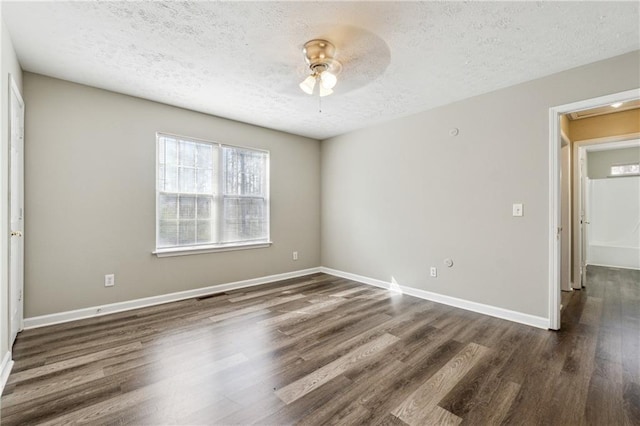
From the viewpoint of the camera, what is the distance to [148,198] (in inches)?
136

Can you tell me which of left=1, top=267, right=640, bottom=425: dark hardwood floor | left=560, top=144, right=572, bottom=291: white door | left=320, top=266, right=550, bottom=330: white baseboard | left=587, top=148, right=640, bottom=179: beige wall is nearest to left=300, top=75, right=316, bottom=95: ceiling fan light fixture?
left=1, top=267, right=640, bottom=425: dark hardwood floor

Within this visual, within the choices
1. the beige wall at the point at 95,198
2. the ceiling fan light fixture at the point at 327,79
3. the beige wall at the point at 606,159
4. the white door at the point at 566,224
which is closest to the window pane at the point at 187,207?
the beige wall at the point at 95,198

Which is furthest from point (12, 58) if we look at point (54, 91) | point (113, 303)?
point (113, 303)

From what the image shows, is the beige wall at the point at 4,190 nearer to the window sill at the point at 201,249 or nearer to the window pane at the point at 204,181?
the window sill at the point at 201,249

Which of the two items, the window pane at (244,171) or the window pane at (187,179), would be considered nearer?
the window pane at (187,179)

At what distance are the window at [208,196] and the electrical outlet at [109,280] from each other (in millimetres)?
539

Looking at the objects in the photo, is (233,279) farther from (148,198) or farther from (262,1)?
(262,1)

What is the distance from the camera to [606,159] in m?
6.19

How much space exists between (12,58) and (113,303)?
2.48 metres

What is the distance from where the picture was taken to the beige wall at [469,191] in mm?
2844

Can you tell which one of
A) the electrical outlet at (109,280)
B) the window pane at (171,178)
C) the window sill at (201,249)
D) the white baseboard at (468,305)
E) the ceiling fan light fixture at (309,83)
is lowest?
the white baseboard at (468,305)

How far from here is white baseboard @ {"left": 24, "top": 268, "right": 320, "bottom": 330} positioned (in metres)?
2.83

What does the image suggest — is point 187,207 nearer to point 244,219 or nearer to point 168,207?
point 168,207

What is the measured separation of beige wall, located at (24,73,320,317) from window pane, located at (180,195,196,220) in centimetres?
37
